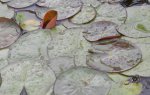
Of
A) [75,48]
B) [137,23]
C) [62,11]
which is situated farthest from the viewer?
[62,11]

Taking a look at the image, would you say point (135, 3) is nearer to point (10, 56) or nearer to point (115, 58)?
point (115, 58)

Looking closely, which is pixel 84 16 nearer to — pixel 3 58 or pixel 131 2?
pixel 131 2

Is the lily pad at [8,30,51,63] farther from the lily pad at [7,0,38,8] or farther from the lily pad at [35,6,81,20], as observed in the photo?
the lily pad at [7,0,38,8]

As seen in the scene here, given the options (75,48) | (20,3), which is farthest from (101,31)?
(20,3)

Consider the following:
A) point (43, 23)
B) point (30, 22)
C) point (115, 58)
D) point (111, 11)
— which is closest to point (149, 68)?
point (115, 58)

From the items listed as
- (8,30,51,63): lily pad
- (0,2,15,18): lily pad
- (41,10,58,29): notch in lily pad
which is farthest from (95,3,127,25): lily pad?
(0,2,15,18): lily pad

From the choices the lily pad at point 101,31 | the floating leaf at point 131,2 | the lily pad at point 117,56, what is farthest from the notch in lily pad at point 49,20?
the floating leaf at point 131,2
